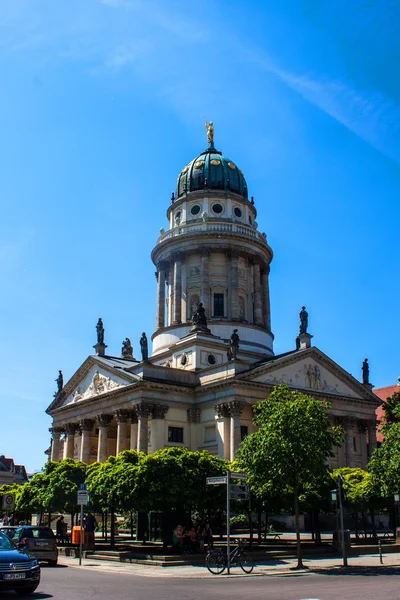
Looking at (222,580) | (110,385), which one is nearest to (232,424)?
(110,385)

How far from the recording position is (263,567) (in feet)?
91.3

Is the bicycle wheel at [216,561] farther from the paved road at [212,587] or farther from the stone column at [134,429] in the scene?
the stone column at [134,429]

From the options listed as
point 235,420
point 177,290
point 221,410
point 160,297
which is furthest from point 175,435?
point 160,297

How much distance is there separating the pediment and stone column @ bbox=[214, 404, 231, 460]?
11.7ft

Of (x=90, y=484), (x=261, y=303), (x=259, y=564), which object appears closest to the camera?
(x=259, y=564)

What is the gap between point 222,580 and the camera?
76.0 ft

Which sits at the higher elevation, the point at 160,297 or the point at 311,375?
the point at 160,297

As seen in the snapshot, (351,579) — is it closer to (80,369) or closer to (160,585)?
(160,585)

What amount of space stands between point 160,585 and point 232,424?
1285 inches

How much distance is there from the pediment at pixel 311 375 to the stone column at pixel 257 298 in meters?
10.6

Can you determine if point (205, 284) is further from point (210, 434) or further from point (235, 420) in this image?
point (235, 420)

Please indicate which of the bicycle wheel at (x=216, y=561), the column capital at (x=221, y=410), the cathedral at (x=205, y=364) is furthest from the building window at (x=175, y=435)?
the bicycle wheel at (x=216, y=561)

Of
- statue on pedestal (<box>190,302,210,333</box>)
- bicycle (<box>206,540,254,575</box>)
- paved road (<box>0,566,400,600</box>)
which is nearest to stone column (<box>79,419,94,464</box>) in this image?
statue on pedestal (<box>190,302,210,333</box>)

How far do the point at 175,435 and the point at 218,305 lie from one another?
1817 cm
